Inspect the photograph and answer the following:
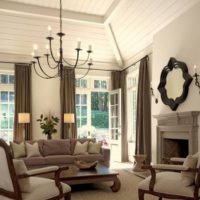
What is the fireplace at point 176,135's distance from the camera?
4.68m

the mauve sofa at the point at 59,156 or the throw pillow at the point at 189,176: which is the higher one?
the throw pillow at the point at 189,176

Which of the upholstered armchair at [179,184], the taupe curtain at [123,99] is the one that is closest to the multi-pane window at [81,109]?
the taupe curtain at [123,99]

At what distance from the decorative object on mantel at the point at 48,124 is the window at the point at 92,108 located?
1.10m

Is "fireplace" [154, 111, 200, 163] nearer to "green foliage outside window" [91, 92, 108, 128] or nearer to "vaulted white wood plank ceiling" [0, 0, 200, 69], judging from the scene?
"vaulted white wood plank ceiling" [0, 0, 200, 69]

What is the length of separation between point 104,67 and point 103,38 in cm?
115

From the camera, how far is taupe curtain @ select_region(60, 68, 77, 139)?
798 cm

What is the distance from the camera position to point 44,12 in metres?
6.70

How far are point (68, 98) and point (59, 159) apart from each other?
8.55ft

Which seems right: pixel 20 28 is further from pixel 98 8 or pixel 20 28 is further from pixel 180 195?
pixel 180 195

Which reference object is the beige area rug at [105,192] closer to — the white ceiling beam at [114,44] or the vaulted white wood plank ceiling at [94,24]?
the vaulted white wood plank ceiling at [94,24]

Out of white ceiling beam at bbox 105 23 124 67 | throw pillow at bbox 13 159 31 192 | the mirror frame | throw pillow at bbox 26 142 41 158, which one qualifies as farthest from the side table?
throw pillow at bbox 13 159 31 192

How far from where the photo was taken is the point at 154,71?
247 inches

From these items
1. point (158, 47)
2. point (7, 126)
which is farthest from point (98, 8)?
point (7, 126)

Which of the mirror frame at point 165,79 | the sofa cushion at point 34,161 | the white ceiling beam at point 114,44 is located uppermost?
the white ceiling beam at point 114,44
